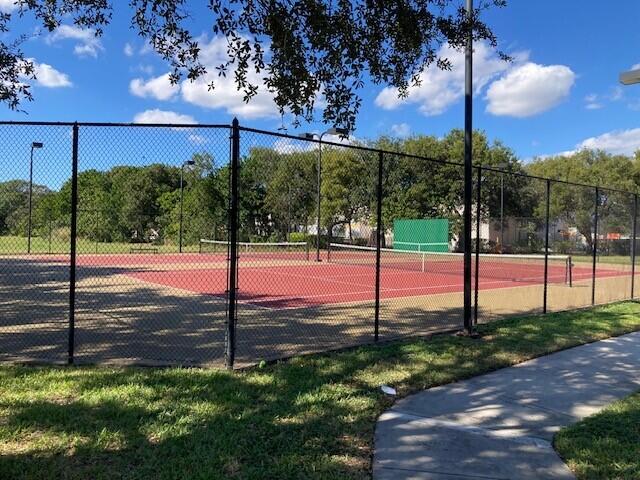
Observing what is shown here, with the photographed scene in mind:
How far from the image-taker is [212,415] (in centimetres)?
469

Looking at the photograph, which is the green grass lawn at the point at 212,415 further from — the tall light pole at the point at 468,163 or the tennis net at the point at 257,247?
the tennis net at the point at 257,247

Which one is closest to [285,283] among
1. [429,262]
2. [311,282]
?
[311,282]

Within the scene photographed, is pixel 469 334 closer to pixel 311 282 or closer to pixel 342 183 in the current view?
pixel 311 282

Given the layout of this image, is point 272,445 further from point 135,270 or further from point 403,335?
point 135,270

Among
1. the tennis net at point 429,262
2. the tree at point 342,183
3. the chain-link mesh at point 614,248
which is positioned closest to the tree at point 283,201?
the tennis net at point 429,262

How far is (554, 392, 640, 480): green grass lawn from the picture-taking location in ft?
12.8

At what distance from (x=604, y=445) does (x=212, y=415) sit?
3143mm

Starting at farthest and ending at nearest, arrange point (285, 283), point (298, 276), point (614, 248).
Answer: point (614, 248) < point (298, 276) < point (285, 283)

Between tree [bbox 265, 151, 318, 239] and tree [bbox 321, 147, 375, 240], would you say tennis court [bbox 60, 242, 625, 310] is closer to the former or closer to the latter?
tree [bbox 265, 151, 318, 239]

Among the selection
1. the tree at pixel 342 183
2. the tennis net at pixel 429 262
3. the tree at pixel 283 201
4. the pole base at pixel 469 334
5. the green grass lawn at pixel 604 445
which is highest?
the tree at pixel 342 183

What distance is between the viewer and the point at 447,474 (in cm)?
376

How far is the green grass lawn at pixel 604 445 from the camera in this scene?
154 inches

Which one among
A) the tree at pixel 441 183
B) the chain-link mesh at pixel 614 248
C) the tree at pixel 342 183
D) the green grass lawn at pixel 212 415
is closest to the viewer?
the green grass lawn at pixel 212 415

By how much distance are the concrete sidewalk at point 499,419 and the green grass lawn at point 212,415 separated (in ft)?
0.70
